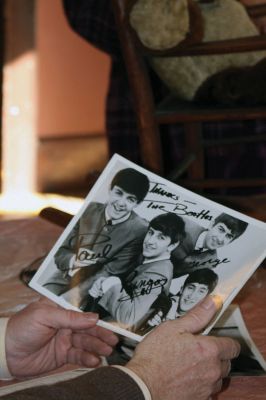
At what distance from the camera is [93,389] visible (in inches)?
23.7

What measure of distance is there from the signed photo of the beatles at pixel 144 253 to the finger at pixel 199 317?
0.11ft

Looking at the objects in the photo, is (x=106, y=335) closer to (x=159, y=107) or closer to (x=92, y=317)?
(x=92, y=317)

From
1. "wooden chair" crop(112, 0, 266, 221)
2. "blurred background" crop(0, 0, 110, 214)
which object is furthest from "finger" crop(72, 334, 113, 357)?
"blurred background" crop(0, 0, 110, 214)

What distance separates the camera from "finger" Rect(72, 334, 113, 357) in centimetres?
81

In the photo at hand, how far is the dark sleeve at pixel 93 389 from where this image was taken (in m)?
0.58

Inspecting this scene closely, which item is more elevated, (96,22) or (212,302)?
(96,22)

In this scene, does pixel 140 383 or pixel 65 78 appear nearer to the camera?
pixel 140 383

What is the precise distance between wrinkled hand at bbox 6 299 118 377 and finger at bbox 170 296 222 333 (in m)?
0.10

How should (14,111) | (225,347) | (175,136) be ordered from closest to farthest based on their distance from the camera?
(225,347), (175,136), (14,111)

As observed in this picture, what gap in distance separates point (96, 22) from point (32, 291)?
3.32 ft

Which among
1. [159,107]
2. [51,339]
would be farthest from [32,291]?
[159,107]

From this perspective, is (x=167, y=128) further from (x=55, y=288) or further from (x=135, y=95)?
(x=55, y=288)

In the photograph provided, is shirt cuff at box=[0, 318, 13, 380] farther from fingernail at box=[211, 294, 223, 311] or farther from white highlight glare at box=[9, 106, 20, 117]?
white highlight glare at box=[9, 106, 20, 117]

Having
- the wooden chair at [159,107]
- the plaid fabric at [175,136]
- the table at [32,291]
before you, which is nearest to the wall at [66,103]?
the plaid fabric at [175,136]
